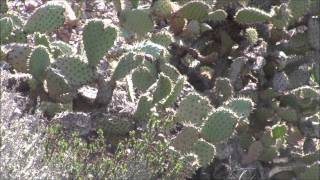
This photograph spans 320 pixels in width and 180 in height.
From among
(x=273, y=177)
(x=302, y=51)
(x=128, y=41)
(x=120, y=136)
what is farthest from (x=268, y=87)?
(x=120, y=136)

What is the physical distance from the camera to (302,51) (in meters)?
5.31

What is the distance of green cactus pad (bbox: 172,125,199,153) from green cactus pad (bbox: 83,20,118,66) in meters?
0.71

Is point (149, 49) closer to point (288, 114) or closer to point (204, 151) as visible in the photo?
point (204, 151)

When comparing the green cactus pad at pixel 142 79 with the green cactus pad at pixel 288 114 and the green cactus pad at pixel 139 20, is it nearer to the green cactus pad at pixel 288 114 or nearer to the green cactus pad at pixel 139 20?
the green cactus pad at pixel 139 20

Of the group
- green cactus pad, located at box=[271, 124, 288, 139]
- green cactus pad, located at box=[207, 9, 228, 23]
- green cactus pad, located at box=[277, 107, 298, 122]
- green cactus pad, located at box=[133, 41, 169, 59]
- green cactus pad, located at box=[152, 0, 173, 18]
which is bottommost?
green cactus pad, located at box=[277, 107, 298, 122]

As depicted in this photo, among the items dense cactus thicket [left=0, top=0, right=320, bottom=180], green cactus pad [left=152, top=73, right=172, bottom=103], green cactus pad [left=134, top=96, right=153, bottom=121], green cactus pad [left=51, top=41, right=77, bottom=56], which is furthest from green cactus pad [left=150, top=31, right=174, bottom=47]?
green cactus pad [left=134, top=96, right=153, bottom=121]

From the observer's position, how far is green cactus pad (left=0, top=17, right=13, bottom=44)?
164 inches

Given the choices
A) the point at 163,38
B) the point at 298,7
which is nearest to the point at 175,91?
the point at 163,38

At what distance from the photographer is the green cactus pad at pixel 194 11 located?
16.0 ft

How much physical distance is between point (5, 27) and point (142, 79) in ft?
3.26

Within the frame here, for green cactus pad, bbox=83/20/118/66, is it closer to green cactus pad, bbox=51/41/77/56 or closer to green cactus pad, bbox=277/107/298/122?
green cactus pad, bbox=51/41/77/56

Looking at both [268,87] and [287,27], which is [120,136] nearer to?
[268,87]

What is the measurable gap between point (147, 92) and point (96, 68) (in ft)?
1.27

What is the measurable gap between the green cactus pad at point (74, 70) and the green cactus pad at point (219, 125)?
81 cm
